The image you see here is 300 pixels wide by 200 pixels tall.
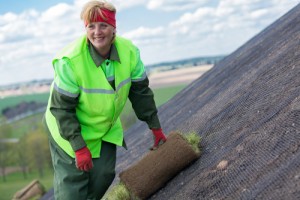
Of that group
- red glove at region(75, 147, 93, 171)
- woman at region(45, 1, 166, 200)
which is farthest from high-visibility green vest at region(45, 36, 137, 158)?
red glove at region(75, 147, 93, 171)

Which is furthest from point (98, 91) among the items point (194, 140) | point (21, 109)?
point (21, 109)

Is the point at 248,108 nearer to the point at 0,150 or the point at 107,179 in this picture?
the point at 107,179

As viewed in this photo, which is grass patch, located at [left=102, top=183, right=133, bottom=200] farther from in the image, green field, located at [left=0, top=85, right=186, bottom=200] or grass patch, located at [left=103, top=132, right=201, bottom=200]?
green field, located at [left=0, top=85, right=186, bottom=200]

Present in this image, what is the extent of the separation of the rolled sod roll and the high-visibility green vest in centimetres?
30

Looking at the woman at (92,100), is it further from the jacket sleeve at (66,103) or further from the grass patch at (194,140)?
the grass patch at (194,140)

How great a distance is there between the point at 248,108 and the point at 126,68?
1.09 m

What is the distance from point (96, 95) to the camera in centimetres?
305

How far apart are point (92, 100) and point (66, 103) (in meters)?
0.19

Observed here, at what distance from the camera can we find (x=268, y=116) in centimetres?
303

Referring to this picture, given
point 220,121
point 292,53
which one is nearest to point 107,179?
point 220,121

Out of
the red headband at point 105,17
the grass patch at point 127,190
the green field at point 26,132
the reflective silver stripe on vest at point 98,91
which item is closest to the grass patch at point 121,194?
the grass patch at point 127,190

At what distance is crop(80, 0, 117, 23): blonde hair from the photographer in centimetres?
291

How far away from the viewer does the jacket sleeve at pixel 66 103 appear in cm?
292

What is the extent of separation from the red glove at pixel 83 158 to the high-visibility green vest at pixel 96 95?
14 cm
